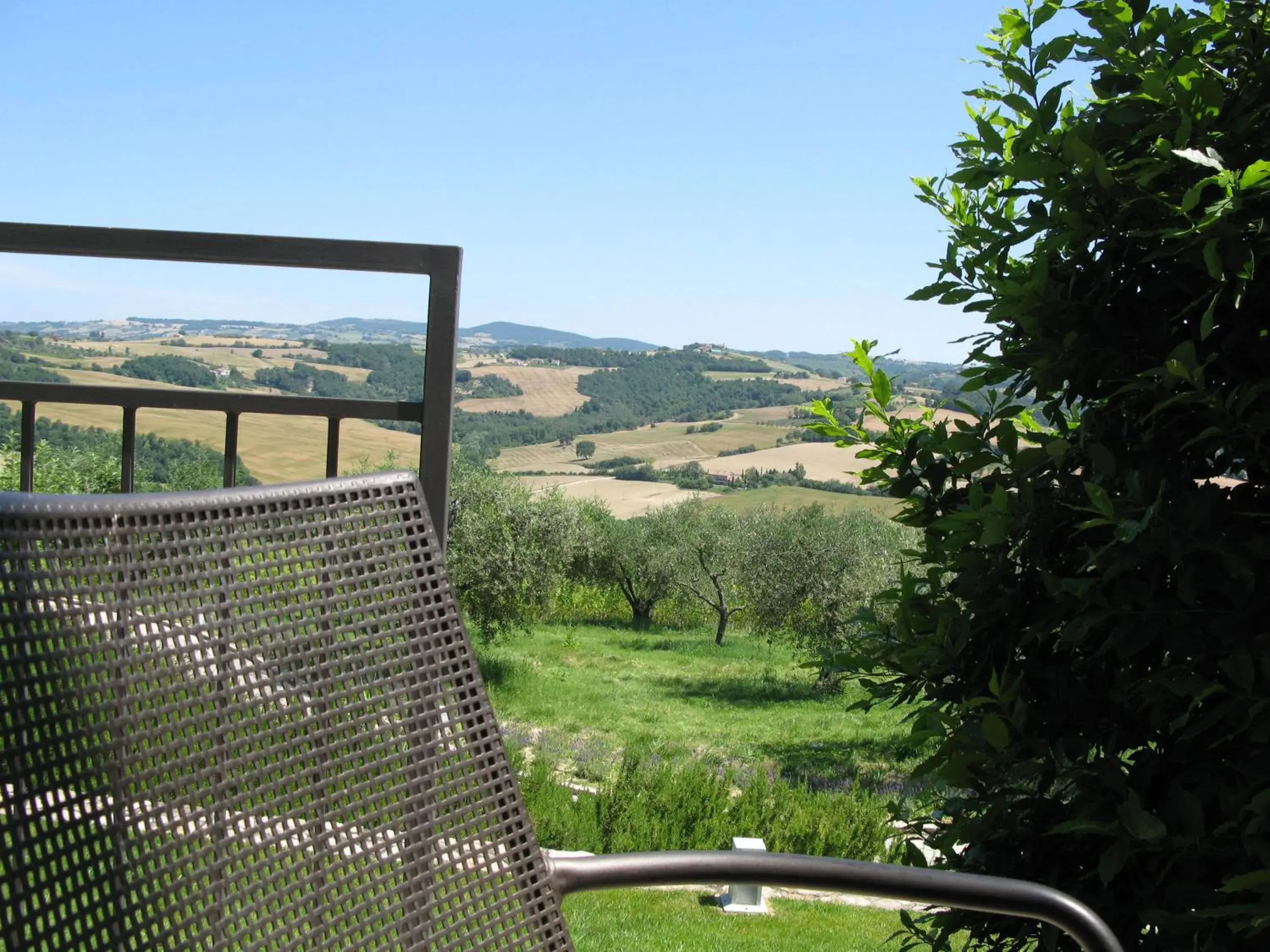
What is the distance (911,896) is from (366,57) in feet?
182

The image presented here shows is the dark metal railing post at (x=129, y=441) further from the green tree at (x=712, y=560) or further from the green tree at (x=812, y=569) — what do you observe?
the green tree at (x=712, y=560)

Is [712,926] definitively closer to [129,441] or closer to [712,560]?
[129,441]

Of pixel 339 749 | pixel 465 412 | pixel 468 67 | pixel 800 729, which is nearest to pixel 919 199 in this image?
pixel 339 749

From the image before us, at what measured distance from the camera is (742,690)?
21328 millimetres

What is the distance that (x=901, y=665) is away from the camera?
129cm

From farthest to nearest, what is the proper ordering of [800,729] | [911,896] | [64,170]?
[64,170]
[800,729]
[911,896]

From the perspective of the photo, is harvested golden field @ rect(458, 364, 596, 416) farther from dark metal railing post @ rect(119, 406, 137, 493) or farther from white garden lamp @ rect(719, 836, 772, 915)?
dark metal railing post @ rect(119, 406, 137, 493)

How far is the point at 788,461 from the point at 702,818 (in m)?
19.0

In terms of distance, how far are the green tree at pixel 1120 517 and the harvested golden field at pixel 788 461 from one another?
79.9 ft

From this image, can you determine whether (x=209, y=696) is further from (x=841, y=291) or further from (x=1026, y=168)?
(x=841, y=291)

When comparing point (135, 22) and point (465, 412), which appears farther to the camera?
point (135, 22)

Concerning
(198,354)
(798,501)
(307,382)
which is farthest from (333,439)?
(798,501)

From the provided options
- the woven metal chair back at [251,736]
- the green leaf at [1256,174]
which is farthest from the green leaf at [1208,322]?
the woven metal chair back at [251,736]

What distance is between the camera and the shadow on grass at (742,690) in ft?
68.0
